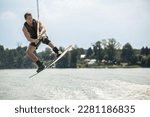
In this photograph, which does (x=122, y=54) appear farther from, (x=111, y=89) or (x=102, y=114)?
(x=102, y=114)

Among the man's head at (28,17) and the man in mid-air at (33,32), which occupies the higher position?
the man's head at (28,17)

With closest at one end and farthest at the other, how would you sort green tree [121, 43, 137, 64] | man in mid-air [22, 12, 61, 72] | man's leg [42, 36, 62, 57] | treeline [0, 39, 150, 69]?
man in mid-air [22, 12, 61, 72], man's leg [42, 36, 62, 57], treeline [0, 39, 150, 69], green tree [121, 43, 137, 64]

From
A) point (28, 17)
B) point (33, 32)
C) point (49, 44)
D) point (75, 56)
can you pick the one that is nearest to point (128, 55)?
point (75, 56)

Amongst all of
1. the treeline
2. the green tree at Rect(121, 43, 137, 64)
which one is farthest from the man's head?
the green tree at Rect(121, 43, 137, 64)

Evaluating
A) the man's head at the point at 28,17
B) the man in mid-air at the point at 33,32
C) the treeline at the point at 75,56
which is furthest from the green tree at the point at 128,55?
the man's head at the point at 28,17

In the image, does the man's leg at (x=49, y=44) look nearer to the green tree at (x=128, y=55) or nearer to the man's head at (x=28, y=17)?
the man's head at (x=28, y=17)

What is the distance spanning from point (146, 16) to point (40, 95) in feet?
11.8

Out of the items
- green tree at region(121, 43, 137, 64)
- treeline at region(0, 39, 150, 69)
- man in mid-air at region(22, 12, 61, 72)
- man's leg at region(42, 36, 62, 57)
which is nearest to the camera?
man in mid-air at region(22, 12, 61, 72)

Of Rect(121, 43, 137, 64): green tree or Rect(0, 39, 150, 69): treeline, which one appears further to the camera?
Rect(121, 43, 137, 64): green tree

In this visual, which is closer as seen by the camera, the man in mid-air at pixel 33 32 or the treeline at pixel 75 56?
the man in mid-air at pixel 33 32

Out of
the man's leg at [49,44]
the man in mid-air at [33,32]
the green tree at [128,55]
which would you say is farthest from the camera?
the green tree at [128,55]

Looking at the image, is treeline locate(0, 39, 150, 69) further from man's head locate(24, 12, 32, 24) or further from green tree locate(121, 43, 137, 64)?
man's head locate(24, 12, 32, 24)

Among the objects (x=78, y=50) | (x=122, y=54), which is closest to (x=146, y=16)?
(x=78, y=50)

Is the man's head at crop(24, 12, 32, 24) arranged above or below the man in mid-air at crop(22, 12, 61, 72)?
above
